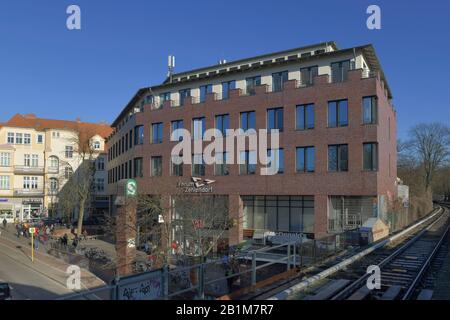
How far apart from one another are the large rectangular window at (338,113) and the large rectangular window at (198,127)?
11.5 metres

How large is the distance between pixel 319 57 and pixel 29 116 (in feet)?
195

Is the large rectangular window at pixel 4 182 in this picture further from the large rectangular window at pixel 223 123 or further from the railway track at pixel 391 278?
the railway track at pixel 391 278

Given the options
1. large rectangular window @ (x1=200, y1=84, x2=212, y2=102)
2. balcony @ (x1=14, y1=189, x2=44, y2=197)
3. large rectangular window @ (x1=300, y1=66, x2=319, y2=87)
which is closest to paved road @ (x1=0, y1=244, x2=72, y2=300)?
large rectangular window @ (x1=200, y1=84, x2=212, y2=102)

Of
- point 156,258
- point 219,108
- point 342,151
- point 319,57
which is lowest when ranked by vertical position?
point 156,258

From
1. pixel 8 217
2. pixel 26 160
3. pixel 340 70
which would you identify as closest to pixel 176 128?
pixel 340 70

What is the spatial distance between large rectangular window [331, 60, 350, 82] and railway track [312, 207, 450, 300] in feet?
50.7

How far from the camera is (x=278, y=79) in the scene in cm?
3503

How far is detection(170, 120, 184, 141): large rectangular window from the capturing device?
39469mm

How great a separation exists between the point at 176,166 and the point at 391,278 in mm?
28322

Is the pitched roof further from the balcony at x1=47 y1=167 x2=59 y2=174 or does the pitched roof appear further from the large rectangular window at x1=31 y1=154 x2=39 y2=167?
the balcony at x1=47 y1=167 x2=59 y2=174

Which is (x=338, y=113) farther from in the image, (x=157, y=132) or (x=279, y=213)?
(x=157, y=132)

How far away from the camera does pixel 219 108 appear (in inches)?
1447
